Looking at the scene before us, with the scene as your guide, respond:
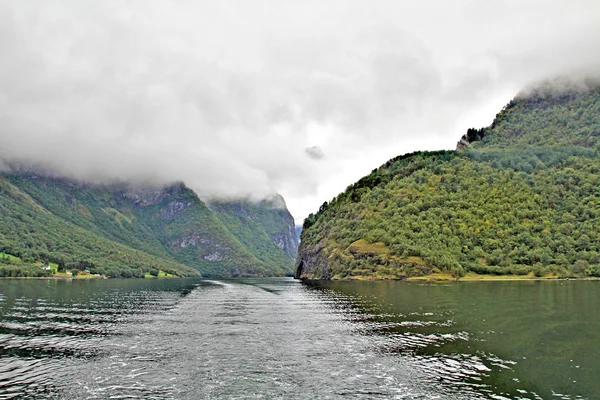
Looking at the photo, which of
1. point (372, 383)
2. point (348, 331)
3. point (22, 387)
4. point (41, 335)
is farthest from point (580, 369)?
point (41, 335)

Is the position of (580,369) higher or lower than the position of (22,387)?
higher

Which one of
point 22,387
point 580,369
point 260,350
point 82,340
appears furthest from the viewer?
point 82,340

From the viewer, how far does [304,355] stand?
136ft

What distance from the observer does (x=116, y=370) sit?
35344mm

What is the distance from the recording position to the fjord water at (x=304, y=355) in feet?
98.9

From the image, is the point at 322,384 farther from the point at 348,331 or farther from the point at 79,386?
the point at 348,331

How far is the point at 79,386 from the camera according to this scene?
30.8 metres

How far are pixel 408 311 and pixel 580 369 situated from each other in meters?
42.6

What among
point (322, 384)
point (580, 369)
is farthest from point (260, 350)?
point (580, 369)

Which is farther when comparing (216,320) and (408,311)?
(408,311)

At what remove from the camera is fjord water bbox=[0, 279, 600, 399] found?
30141mm

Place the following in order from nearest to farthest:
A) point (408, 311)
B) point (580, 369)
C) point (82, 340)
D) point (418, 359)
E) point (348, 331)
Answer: point (580, 369), point (418, 359), point (82, 340), point (348, 331), point (408, 311)

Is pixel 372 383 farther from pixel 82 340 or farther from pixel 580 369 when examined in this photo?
pixel 82 340

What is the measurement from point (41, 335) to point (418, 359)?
148 feet
